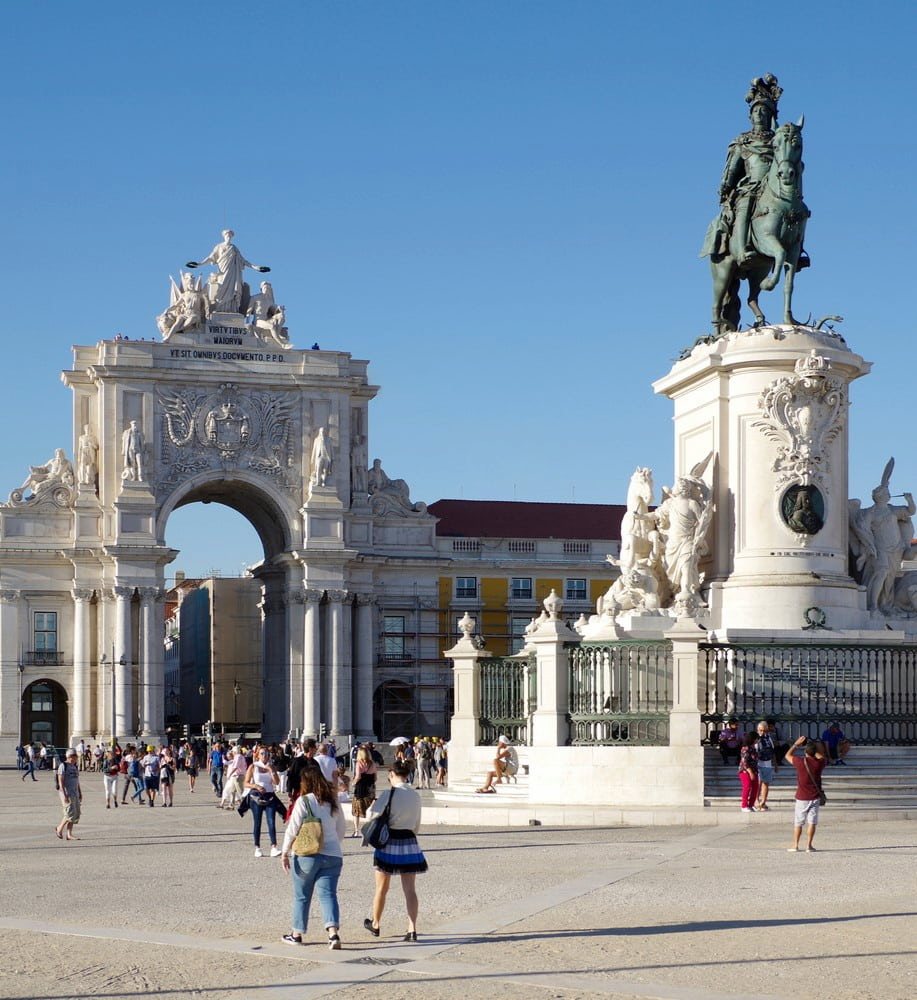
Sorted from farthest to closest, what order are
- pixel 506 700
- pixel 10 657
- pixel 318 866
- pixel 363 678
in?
pixel 363 678
pixel 10 657
pixel 506 700
pixel 318 866

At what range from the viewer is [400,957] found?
12.6 m

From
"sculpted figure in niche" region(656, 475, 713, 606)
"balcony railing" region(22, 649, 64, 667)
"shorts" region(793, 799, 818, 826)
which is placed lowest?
"shorts" region(793, 799, 818, 826)

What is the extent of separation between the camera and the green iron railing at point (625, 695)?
24.8 m

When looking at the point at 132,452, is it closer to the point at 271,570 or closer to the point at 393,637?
the point at 271,570

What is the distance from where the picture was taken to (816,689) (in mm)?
25031

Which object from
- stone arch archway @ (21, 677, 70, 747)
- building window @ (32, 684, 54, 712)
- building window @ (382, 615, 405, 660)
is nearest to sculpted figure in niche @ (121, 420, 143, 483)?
stone arch archway @ (21, 677, 70, 747)

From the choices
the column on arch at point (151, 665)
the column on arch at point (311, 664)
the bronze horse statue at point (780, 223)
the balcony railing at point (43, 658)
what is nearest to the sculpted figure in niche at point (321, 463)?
the column on arch at point (311, 664)

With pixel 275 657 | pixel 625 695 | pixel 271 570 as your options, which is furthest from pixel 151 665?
pixel 625 695

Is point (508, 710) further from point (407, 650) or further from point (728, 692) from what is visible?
point (407, 650)

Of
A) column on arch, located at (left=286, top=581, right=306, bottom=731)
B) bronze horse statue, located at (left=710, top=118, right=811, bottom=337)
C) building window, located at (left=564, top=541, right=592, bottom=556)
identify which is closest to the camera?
bronze horse statue, located at (left=710, top=118, right=811, bottom=337)

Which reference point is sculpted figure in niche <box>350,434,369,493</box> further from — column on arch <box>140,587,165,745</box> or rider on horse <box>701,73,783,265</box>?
rider on horse <box>701,73,783,265</box>

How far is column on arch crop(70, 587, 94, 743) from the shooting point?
245 ft

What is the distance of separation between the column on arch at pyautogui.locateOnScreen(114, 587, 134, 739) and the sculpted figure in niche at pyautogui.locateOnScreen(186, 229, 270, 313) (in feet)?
45.2

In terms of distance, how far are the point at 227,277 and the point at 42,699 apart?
69.9 ft
